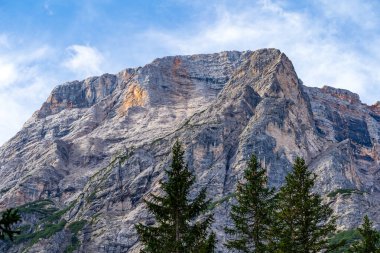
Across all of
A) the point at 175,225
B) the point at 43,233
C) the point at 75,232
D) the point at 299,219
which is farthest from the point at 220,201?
the point at 175,225

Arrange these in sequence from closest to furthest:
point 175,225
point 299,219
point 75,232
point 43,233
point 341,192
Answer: point 175,225 → point 299,219 → point 341,192 → point 75,232 → point 43,233

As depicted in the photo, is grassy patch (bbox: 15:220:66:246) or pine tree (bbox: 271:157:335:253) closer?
pine tree (bbox: 271:157:335:253)

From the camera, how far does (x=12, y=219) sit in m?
21.2

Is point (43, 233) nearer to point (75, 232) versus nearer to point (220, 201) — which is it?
point (75, 232)

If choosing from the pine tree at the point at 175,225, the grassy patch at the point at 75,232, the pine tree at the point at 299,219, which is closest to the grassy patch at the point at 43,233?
the grassy patch at the point at 75,232

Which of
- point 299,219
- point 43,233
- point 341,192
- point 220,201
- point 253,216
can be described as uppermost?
point 341,192

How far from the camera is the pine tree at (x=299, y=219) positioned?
4003cm

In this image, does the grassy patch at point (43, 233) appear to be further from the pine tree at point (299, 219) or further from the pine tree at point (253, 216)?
the pine tree at point (299, 219)

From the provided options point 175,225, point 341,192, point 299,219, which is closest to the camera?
point 175,225

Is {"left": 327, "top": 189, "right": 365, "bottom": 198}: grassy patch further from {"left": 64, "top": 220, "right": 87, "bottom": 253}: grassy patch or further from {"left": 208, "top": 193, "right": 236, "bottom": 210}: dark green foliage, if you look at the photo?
{"left": 64, "top": 220, "right": 87, "bottom": 253}: grassy patch

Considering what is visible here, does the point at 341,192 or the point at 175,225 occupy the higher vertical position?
the point at 341,192

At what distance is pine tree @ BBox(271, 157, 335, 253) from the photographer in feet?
131

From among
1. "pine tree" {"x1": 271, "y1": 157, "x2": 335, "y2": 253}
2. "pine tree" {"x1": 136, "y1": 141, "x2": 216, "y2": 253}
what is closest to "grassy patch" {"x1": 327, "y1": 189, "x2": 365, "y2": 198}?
"pine tree" {"x1": 271, "y1": 157, "x2": 335, "y2": 253}

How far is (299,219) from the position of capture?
41.7 metres
